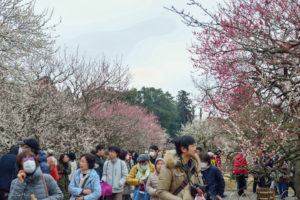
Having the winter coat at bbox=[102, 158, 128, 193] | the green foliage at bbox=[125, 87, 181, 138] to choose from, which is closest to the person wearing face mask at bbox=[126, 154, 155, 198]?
the winter coat at bbox=[102, 158, 128, 193]

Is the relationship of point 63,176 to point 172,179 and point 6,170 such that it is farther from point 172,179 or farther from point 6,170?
point 172,179

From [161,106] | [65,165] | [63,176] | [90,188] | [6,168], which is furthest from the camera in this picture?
[161,106]

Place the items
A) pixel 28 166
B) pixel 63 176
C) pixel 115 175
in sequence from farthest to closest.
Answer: pixel 63 176
pixel 115 175
pixel 28 166

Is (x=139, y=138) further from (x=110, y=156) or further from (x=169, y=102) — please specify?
(x=169, y=102)

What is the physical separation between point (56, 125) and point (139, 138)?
80.3 feet

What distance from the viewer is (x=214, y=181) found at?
7594mm

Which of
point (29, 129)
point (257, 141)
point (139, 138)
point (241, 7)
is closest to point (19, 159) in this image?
point (257, 141)

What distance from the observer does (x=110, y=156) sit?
9.75 m

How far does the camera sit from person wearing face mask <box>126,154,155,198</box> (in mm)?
9149

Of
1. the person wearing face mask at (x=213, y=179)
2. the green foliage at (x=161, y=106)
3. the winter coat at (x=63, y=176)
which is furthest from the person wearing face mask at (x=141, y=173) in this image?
the green foliage at (x=161, y=106)

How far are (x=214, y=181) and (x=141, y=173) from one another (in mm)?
2240

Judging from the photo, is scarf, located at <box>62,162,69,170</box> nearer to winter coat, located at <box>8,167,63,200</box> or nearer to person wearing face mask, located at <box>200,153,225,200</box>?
person wearing face mask, located at <box>200,153,225,200</box>

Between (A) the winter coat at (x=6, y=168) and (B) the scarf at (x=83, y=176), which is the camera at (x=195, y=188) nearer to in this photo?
(B) the scarf at (x=83, y=176)

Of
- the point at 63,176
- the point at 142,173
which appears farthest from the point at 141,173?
the point at 63,176
